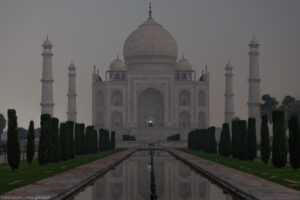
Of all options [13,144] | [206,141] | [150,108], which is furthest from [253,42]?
[13,144]

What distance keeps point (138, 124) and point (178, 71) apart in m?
8.46

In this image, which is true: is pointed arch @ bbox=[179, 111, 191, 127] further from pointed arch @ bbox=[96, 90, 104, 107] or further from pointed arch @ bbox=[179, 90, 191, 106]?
pointed arch @ bbox=[96, 90, 104, 107]

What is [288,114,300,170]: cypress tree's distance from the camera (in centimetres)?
1795

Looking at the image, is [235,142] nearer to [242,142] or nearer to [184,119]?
[242,142]

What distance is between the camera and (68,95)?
62.7m

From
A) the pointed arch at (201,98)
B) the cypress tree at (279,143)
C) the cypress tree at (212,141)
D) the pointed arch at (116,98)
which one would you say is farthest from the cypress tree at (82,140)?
the pointed arch at (201,98)

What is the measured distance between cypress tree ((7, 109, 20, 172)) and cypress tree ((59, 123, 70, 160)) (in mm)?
6676

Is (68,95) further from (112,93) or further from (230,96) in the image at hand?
(230,96)

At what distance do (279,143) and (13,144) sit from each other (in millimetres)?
9549

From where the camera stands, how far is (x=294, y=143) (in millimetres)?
18375

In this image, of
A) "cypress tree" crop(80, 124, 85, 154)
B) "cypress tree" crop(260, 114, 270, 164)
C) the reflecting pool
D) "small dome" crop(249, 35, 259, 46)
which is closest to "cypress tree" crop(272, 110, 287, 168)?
"cypress tree" crop(260, 114, 270, 164)

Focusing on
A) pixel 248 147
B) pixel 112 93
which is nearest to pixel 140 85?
pixel 112 93

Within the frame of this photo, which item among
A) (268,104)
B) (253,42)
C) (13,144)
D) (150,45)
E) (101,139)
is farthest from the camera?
(150,45)

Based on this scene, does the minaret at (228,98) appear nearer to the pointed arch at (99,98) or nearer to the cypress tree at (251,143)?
the pointed arch at (99,98)
